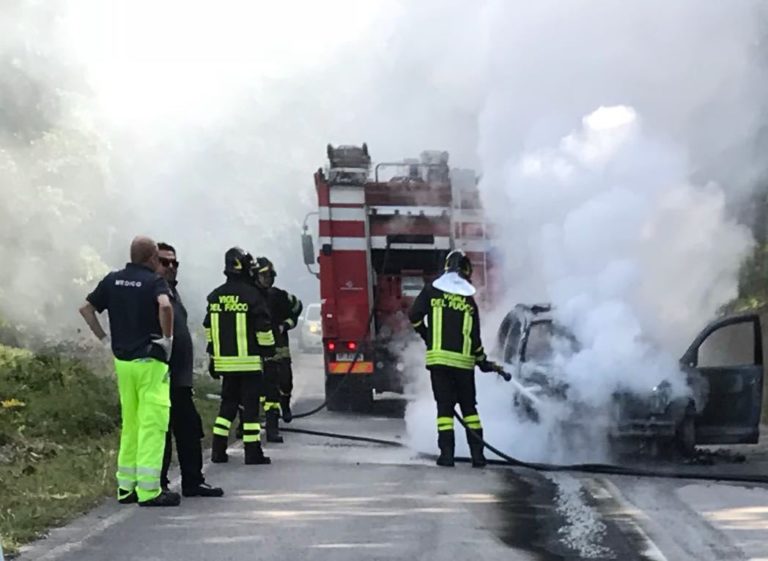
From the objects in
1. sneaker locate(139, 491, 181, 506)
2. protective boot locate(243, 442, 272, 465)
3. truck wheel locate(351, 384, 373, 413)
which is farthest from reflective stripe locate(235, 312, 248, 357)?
truck wheel locate(351, 384, 373, 413)

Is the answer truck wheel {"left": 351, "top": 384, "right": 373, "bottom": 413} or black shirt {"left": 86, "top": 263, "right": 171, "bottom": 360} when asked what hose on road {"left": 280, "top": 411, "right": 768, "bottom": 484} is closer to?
black shirt {"left": 86, "top": 263, "right": 171, "bottom": 360}

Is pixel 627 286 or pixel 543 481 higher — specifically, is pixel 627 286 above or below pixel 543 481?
above

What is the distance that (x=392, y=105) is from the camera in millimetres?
21750

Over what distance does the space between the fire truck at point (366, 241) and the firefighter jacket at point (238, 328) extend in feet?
20.4

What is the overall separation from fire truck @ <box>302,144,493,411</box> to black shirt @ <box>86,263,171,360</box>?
28.9 feet

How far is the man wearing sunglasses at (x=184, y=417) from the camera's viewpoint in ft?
30.3

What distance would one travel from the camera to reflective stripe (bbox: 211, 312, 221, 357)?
11203 millimetres

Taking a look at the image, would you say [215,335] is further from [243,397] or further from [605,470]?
[605,470]

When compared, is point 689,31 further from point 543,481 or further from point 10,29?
point 10,29

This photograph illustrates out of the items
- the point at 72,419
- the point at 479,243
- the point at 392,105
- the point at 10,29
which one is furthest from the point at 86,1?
the point at 72,419

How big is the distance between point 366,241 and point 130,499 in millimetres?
9103

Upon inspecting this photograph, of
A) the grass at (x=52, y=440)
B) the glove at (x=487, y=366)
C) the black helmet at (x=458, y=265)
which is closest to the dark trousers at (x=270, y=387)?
the grass at (x=52, y=440)

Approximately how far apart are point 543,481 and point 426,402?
13.2 ft

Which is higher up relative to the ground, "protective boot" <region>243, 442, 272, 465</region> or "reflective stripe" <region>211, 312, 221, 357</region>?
"reflective stripe" <region>211, 312, 221, 357</region>
